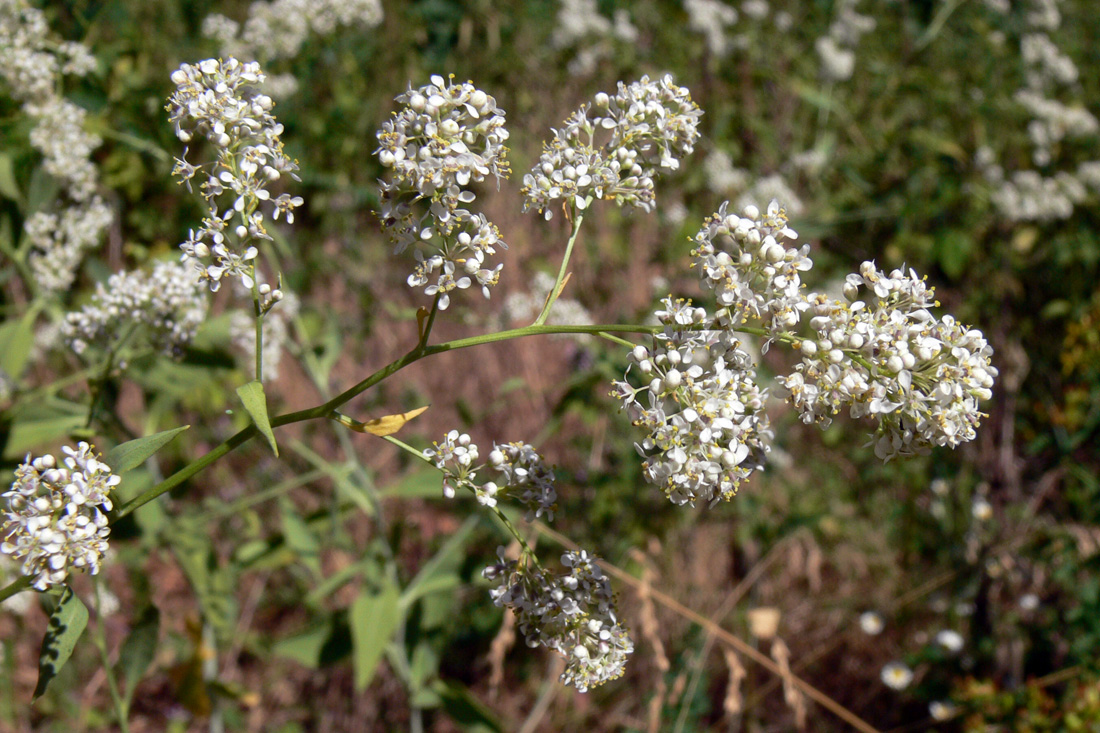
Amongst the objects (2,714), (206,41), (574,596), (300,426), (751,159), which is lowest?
(2,714)

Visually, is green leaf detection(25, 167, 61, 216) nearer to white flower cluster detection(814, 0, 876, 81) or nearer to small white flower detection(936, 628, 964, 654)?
small white flower detection(936, 628, 964, 654)

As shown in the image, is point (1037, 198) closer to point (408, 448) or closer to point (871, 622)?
point (871, 622)

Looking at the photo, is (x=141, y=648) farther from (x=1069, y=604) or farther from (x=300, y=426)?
(x=1069, y=604)

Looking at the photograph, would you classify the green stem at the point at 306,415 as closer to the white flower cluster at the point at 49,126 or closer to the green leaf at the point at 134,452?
the green leaf at the point at 134,452

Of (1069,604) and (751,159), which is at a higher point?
(751,159)

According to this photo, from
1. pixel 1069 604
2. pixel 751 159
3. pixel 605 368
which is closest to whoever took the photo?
pixel 605 368

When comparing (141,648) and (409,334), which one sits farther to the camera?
(409,334)

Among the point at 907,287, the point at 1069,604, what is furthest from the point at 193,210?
the point at 1069,604

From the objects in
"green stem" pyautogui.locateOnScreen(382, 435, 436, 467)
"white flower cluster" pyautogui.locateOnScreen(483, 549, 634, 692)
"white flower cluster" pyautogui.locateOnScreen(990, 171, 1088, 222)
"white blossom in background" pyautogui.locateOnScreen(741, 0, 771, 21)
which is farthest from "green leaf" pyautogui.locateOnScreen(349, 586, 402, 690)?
"white blossom in background" pyautogui.locateOnScreen(741, 0, 771, 21)
